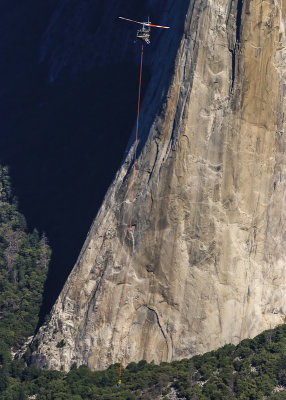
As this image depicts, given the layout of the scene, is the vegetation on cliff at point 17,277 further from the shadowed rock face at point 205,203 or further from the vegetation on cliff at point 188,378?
the shadowed rock face at point 205,203

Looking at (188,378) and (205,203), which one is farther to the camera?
(205,203)

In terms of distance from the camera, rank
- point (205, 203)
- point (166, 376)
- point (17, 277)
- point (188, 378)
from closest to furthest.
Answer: point (188, 378), point (166, 376), point (205, 203), point (17, 277)

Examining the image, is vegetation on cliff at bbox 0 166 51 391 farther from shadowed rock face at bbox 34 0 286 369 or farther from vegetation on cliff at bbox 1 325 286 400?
shadowed rock face at bbox 34 0 286 369

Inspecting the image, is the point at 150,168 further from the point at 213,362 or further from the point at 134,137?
the point at 213,362

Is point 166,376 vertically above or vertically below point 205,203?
below

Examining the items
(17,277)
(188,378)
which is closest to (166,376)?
(188,378)

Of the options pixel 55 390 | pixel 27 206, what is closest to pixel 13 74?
pixel 27 206

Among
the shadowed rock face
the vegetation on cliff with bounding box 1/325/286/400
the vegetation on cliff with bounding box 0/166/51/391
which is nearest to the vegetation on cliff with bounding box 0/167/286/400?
the vegetation on cliff with bounding box 1/325/286/400

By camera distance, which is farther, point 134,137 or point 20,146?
point 20,146

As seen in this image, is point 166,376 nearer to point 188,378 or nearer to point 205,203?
point 188,378
